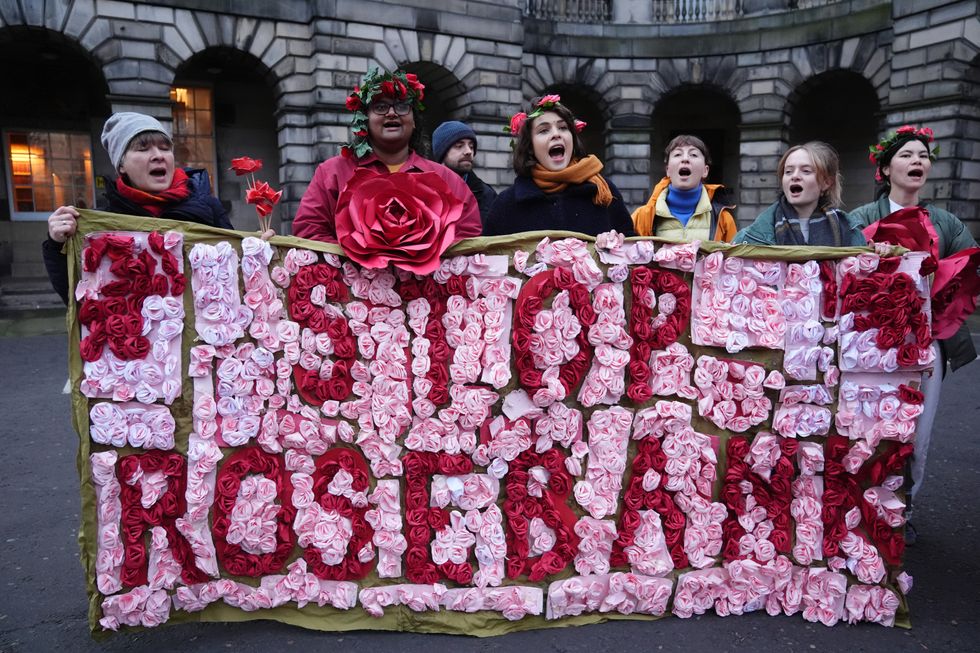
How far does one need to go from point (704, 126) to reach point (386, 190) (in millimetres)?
17492

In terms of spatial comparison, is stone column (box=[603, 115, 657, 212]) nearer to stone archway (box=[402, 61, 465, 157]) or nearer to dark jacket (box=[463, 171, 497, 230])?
stone archway (box=[402, 61, 465, 157])

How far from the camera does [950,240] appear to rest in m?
3.34

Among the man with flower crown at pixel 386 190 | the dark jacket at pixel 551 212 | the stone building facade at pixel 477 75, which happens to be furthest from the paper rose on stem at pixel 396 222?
the stone building facade at pixel 477 75

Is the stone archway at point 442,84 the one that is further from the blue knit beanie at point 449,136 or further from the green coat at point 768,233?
the green coat at point 768,233

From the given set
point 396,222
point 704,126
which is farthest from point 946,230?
point 704,126

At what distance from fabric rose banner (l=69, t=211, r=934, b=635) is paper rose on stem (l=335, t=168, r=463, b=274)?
0.37ft

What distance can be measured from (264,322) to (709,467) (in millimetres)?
1782

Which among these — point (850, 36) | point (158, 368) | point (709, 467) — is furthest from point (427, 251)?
point (850, 36)

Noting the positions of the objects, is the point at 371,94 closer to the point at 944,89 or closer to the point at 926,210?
the point at 926,210

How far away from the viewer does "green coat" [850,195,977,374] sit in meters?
3.20

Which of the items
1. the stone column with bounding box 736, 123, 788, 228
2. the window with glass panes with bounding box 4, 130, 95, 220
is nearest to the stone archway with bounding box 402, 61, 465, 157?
the stone column with bounding box 736, 123, 788, 228

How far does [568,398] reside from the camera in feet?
8.35

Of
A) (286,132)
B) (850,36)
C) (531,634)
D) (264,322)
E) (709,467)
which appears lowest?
(531,634)

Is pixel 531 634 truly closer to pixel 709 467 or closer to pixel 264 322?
pixel 709 467
